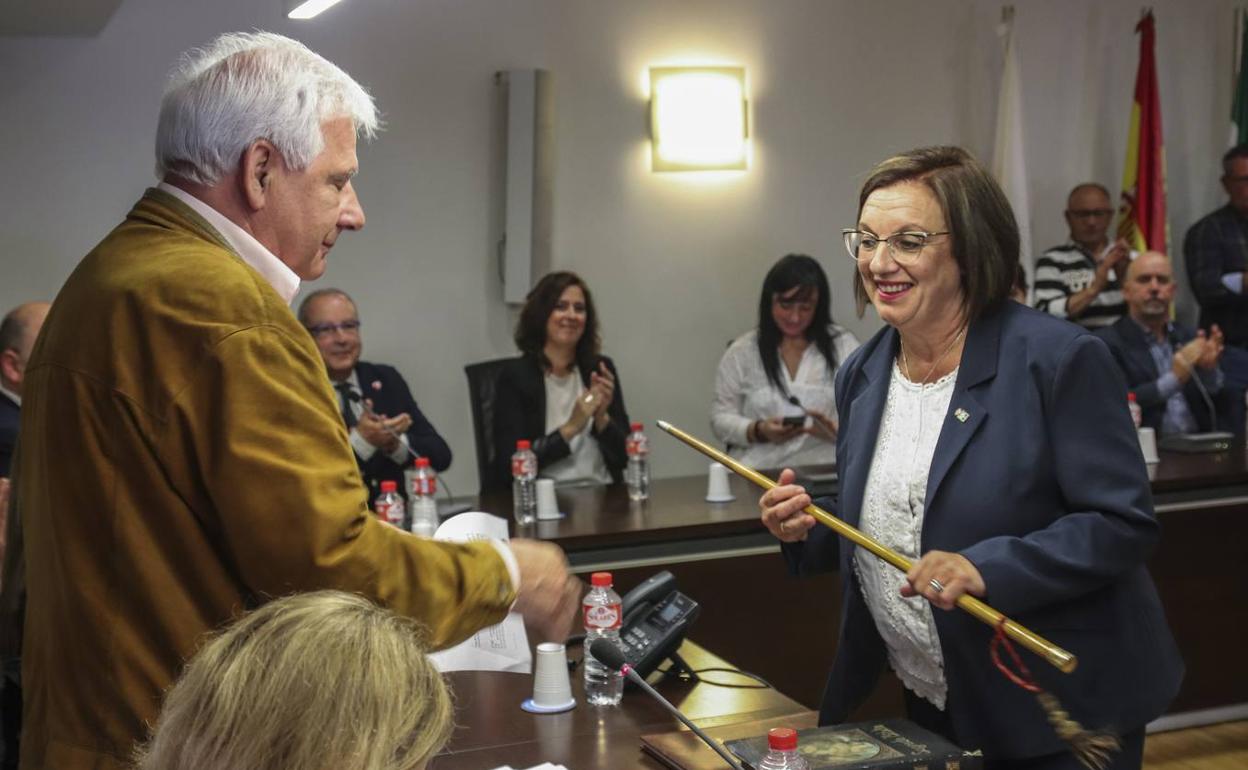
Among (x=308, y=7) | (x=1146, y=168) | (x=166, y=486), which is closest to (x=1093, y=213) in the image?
Result: (x=1146, y=168)

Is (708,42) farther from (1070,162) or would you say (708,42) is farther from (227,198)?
(227,198)

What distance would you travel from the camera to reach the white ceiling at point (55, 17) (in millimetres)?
4648

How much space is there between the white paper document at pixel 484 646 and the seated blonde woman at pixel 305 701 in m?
1.39

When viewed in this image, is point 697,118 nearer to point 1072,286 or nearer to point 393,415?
point 1072,286

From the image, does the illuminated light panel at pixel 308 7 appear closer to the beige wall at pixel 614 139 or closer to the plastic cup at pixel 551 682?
the plastic cup at pixel 551 682

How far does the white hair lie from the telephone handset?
1.19 meters

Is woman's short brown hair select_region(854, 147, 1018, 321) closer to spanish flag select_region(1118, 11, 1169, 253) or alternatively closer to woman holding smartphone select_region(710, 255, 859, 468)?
woman holding smartphone select_region(710, 255, 859, 468)

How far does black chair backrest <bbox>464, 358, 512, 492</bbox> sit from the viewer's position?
5016 mm

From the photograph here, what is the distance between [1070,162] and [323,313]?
4.28m

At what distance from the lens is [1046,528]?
201cm

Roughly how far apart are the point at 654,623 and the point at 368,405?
257cm

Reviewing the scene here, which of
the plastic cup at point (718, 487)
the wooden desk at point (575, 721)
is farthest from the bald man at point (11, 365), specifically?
the plastic cup at point (718, 487)

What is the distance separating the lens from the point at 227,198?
161 cm

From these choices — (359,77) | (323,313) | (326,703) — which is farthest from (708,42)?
(326,703)
